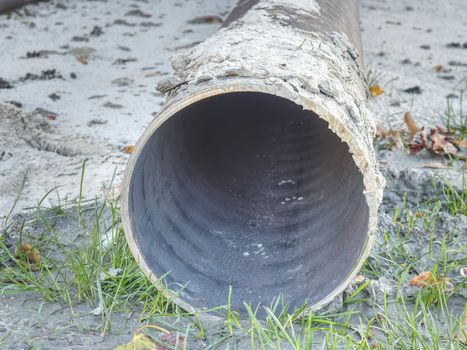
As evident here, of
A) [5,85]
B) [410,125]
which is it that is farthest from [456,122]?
[5,85]

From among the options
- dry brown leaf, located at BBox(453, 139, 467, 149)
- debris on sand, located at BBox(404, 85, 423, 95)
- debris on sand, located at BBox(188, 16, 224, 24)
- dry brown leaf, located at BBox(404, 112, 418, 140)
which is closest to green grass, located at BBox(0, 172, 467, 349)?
dry brown leaf, located at BBox(453, 139, 467, 149)

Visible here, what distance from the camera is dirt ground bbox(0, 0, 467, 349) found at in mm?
2787

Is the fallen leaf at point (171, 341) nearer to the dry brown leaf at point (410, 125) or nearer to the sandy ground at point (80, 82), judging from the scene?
→ the sandy ground at point (80, 82)

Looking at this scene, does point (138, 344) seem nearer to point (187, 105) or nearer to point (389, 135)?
point (187, 105)

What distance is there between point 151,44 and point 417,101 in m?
2.03

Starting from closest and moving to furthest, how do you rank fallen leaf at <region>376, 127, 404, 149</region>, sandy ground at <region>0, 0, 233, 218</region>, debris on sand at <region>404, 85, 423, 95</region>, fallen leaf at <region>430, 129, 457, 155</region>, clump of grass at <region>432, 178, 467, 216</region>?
clump of grass at <region>432, 178, 467, 216</region> < sandy ground at <region>0, 0, 233, 218</region> < fallen leaf at <region>430, 129, 457, 155</region> < fallen leaf at <region>376, 127, 404, 149</region> < debris on sand at <region>404, 85, 423, 95</region>

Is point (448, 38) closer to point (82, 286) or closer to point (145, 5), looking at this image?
point (145, 5)

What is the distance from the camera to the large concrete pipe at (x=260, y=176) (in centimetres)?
246

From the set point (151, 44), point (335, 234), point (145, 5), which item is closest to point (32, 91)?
point (151, 44)

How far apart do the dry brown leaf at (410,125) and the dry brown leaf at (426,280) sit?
136cm

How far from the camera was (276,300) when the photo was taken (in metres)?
2.70

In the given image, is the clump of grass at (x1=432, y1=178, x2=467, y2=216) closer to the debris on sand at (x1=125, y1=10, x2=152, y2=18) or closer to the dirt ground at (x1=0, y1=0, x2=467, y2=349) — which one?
the dirt ground at (x1=0, y1=0, x2=467, y2=349)

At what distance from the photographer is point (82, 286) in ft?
9.02

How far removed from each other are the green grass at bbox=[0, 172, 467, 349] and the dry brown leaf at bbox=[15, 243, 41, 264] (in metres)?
0.02
